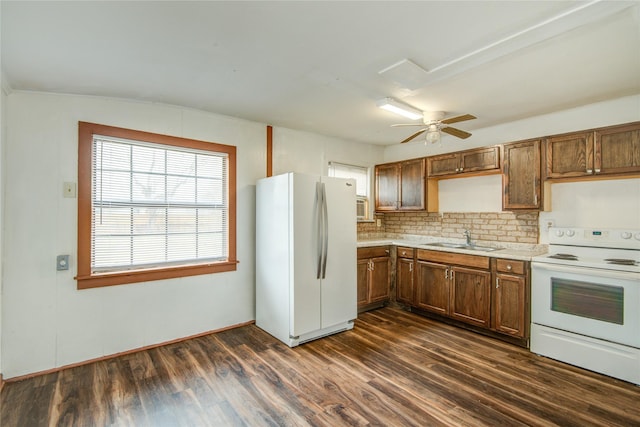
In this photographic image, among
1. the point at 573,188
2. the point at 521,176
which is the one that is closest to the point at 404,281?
the point at 521,176

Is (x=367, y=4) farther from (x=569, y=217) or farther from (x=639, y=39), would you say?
(x=569, y=217)

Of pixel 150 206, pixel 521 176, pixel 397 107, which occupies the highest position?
pixel 397 107

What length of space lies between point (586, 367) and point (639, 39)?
8.32ft

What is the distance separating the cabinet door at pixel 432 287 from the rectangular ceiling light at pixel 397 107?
1.84m

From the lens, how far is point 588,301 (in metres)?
2.65

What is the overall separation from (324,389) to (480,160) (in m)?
3.10

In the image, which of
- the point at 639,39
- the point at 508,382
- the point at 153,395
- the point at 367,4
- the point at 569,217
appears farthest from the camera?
the point at 569,217

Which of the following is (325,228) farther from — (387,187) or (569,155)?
(569,155)

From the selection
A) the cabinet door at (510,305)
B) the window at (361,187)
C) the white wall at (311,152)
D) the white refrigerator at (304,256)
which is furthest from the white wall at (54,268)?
the cabinet door at (510,305)

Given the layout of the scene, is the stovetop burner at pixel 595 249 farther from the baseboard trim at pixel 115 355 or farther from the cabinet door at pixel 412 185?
the baseboard trim at pixel 115 355

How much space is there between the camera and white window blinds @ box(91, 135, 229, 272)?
9.27 feet

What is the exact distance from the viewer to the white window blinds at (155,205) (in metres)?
2.82

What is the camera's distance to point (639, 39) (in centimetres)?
192

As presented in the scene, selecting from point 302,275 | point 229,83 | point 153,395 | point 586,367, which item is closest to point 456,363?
point 586,367
